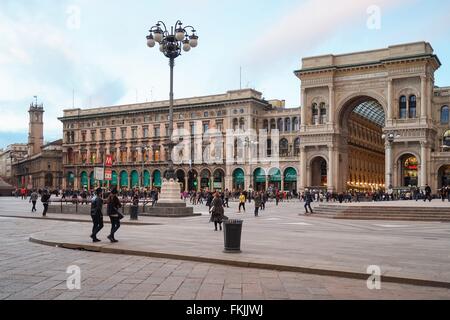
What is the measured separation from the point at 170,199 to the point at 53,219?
6405 mm

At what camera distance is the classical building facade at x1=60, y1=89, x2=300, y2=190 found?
3145 inches

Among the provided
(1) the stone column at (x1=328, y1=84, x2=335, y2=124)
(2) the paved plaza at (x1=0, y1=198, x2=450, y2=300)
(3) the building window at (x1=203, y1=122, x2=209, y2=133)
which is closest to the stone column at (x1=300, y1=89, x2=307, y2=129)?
(1) the stone column at (x1=328, y1=84, x2=335, y2=124)

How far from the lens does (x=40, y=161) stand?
118 metres

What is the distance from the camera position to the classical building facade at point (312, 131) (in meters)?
64.4

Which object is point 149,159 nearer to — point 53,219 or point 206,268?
point 53,219

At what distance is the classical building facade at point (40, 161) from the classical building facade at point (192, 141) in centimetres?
1407

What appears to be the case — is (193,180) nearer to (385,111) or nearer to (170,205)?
(385,111)

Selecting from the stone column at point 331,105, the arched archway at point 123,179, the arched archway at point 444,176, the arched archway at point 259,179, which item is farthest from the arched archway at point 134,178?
the arched archway at point 444,176

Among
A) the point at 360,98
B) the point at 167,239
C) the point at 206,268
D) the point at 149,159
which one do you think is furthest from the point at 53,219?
the point at 149,159

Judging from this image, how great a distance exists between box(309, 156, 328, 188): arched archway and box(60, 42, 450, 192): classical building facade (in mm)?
145

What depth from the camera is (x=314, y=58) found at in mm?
71812

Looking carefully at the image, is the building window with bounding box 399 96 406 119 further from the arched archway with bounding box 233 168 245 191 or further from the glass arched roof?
the arched archway with bounding box 233 168 245 191

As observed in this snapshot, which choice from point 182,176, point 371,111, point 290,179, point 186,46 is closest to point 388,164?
point 290,179

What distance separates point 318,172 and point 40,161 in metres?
72.7
